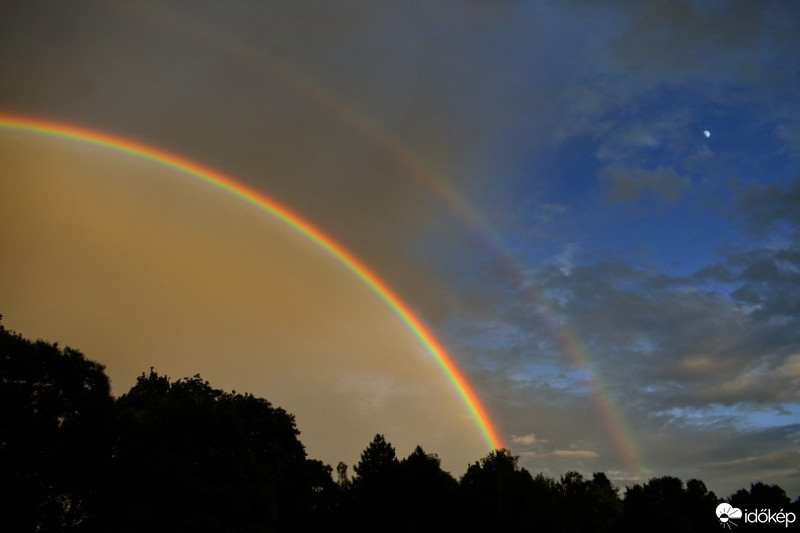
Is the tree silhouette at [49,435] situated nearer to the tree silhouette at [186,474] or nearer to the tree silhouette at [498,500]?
the tree silhouette at [186,474]

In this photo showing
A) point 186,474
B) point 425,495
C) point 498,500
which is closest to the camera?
point 186,474

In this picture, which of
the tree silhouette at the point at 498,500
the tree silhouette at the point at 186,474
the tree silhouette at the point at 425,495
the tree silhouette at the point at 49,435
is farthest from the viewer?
the tree silhouette at the point at 425,495

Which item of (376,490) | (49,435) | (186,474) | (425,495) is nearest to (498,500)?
(425,495)

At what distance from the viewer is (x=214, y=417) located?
1847 inches

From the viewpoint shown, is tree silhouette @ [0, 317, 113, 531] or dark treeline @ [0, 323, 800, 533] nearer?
dark treeline @ [0, 323, 800, 533]

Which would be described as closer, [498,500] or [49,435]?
[49,435]

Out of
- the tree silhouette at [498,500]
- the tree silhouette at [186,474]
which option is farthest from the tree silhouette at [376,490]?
the tree silhouette at [186,474]

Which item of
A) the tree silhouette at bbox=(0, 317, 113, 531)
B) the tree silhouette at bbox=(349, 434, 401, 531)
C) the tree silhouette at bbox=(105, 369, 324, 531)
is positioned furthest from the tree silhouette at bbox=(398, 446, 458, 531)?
the tree silhouette at bbox=(0, 317, 113, 531)

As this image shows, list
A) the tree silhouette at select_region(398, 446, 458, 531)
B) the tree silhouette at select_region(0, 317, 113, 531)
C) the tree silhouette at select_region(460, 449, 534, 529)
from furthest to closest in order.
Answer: the tree silhouette at select_region(398, 446, 458, 531), the tree silhouette at select_region(460, 449, 534, 529), the tree silhouette at select_region(0, 317, 113, 531)

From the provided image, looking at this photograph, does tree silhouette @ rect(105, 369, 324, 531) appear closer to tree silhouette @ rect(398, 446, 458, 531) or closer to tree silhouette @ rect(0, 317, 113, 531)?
tree silhouette @ rect(0, 317, 113, 531)

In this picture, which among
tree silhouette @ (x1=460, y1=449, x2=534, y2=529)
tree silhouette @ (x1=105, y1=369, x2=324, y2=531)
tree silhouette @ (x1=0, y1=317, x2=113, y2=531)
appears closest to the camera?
tree silhouette @ (x1=105, y1=369, x2=324, y2=531)

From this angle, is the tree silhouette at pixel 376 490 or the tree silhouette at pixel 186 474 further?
the tree silhouette at pixel 376 490

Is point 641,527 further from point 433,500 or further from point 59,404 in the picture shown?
point 59,404

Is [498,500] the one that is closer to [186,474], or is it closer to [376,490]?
[376,490]
